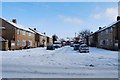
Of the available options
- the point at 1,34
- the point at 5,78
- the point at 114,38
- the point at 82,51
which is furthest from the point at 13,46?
the point at 5,78

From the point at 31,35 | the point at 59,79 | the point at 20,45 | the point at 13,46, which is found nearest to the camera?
the point at 59,79

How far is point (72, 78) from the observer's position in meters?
10.9

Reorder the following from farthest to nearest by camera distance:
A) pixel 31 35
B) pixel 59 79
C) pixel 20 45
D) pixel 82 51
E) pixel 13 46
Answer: pixel 31 35, pixel 20 45, pixel 13 46, pixel 82 51, pixel 59 79

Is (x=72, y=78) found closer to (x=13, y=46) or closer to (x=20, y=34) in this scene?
(x=13, y=46)

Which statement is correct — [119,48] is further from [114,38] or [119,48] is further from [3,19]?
[3,19]

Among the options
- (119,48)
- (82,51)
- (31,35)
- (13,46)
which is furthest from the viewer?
(31,35)

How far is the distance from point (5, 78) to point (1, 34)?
4286 centimetres

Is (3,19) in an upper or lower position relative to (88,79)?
upper

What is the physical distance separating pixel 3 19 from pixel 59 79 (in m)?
44.1

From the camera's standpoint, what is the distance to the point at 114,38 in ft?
155

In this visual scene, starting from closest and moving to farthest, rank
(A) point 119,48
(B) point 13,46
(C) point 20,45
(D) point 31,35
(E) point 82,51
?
(E) point 82,51, (A) point 119,48, (B) point 13,46, (C) point 20,45, (D) point 31,35

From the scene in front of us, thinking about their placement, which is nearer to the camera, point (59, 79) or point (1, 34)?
point (59, 79)

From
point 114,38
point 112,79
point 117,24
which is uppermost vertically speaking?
point 117,24

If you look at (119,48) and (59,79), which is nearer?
(59,79)
